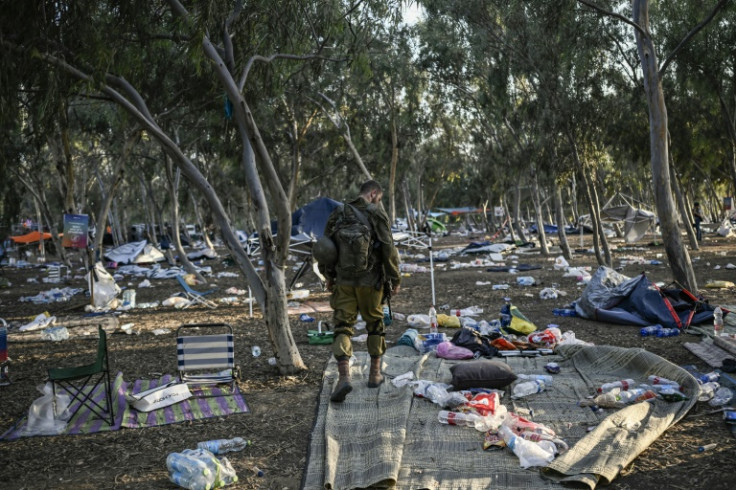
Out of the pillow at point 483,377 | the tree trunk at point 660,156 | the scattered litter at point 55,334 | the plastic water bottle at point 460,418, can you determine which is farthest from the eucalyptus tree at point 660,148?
the scattered litter at point 55,334

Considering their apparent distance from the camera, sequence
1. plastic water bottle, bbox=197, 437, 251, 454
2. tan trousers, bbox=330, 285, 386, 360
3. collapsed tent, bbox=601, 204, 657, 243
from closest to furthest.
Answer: plastic water bottle, bbox=197, 437, 251, 454 → tan trousers, bbox=330, 285, 386, 360 → collapsed tent, bbox=601, 204, 657, 243

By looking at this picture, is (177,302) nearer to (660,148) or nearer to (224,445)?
(224,445)

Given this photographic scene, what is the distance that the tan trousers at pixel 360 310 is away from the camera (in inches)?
225

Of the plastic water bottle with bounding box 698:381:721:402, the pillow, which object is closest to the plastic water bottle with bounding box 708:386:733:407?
the plastic water bottle with bounding box 698:381:721:402

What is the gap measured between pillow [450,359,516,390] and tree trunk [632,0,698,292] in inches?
235

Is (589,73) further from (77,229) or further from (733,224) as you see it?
(733,224)

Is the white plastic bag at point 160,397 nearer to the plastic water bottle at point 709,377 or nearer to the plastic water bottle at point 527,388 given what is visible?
the plastic water bottle at point 527,388

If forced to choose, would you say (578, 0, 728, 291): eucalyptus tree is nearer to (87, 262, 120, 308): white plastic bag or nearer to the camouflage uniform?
the camouflage uniform

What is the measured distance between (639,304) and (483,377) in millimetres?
4256

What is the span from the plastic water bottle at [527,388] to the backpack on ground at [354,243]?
1.68 m

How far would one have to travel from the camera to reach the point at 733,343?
6.54 meters

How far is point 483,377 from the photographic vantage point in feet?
18.5

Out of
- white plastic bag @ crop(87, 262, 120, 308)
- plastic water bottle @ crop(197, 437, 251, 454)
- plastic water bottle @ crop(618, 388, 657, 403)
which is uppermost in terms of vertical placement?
white plastic bag @ crop(87, 262, 120, 308)

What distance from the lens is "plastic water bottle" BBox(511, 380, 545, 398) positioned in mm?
5535
